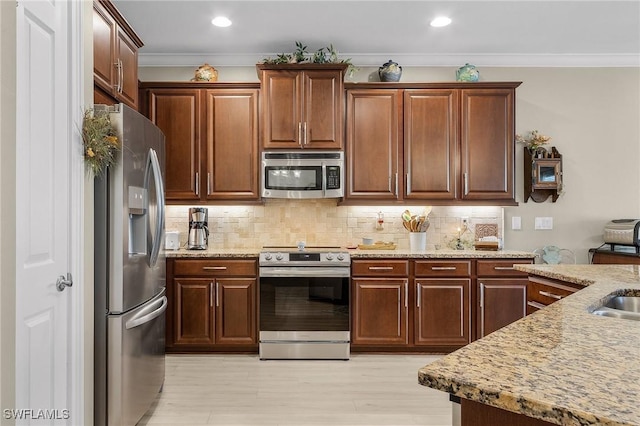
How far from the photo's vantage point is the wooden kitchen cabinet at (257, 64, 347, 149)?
3.75m

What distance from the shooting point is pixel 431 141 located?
3.87 m

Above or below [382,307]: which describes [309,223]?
above

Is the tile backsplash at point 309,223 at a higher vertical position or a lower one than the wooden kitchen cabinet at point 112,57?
lower

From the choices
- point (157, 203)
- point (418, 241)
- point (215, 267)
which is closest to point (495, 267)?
point (418, 241)

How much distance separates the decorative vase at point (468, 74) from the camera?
3920 millimetres

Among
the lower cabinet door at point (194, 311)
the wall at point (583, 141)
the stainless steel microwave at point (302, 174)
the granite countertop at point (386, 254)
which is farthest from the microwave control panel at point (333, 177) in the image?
the lower cabinet door at point (194, 311)

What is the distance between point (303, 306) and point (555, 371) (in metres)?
2.81

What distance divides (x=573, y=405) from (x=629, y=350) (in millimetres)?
438

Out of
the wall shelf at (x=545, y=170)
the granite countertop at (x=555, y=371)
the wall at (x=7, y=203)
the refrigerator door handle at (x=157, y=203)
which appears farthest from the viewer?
the wall shelf at (x=545, y=170)

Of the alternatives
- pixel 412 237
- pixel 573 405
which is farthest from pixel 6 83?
pixel 412 237

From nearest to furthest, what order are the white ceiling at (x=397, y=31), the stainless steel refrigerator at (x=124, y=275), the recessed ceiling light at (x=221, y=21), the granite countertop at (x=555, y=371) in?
the granite countertop at (x=555, y=371) < the stainless steel refrigerator at (x=124, y=275) < the white ceiling at (x=397, y=31) < the recessed ceiling light at (x=221, y=21)

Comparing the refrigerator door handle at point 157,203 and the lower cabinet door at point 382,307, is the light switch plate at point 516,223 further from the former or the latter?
the refrigerator door handle at point 157,203

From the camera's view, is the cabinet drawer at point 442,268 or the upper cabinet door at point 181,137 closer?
the cabinet drawer at point 442,268

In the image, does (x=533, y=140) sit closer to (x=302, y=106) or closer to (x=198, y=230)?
(x=302, y=106)
